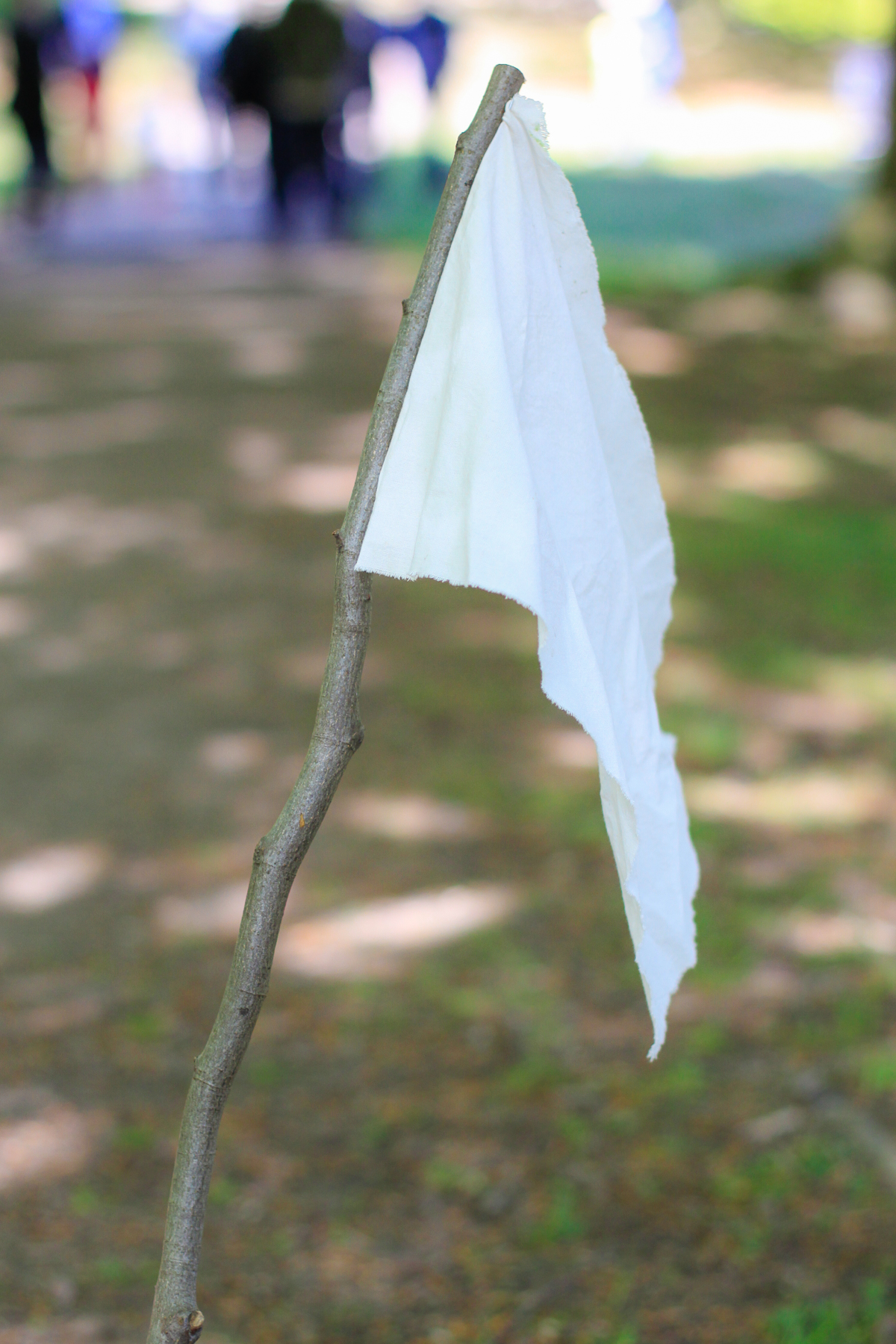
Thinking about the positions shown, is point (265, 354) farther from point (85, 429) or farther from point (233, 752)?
point (233, 752)

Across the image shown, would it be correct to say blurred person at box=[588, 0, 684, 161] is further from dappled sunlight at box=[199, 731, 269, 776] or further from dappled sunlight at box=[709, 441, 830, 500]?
dappled sunlight at box=[199, 731, 269, 776]

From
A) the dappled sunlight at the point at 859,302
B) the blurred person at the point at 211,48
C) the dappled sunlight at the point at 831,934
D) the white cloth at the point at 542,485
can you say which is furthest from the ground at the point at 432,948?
the blurred person at the point at 211,48

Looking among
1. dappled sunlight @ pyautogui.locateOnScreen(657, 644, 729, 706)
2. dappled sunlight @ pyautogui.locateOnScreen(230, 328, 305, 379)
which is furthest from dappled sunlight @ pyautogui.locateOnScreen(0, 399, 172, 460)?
dappled sunlight @ pyautogui.locateOnScreen(657, 644, 729, 706)

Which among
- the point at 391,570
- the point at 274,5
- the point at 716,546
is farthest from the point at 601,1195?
the point at 274,5

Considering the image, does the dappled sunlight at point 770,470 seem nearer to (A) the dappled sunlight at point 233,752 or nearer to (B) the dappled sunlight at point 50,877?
(A) the dappled sunlight at point 233,752

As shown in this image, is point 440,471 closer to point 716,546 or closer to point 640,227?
point 716,546
